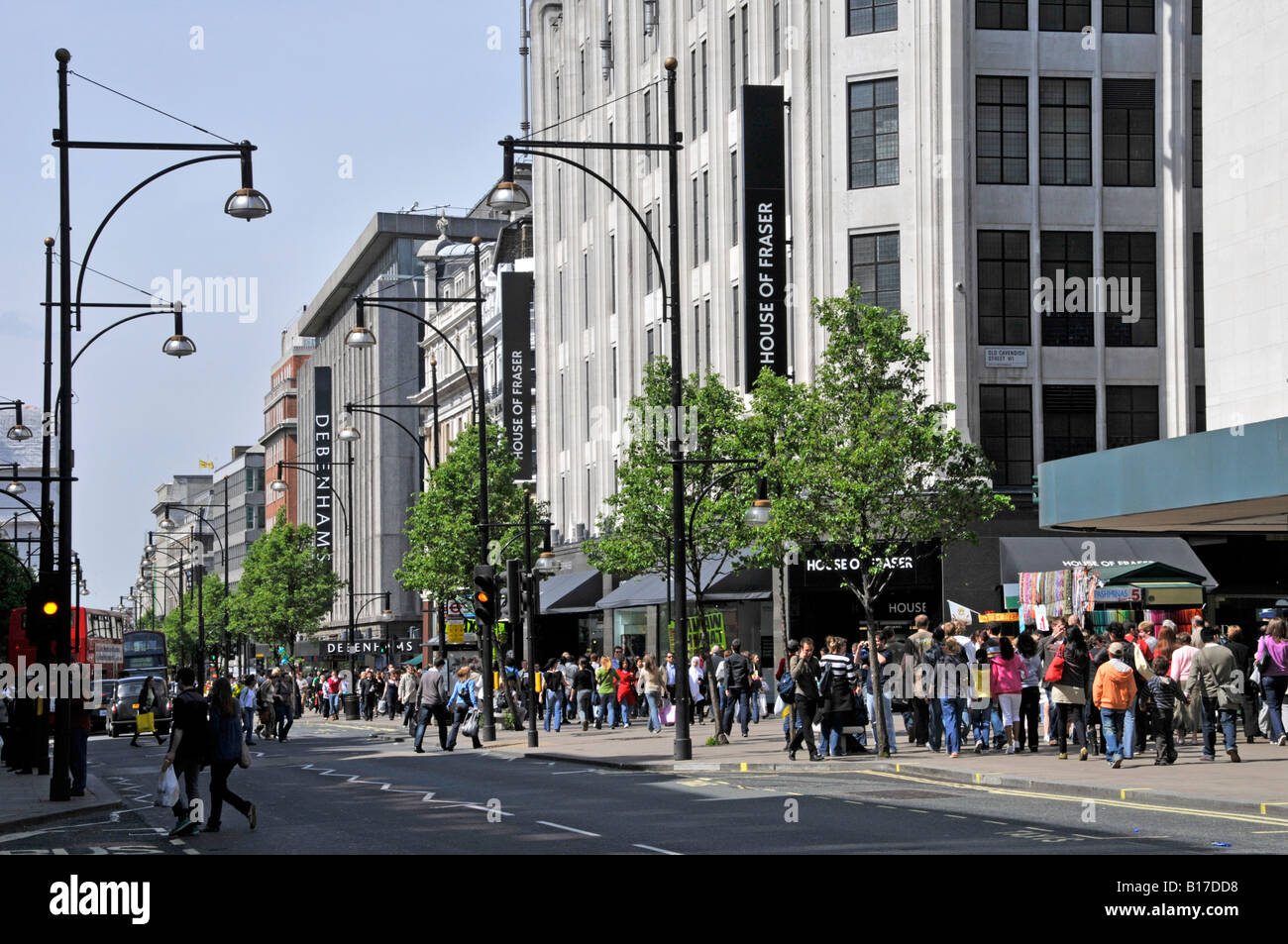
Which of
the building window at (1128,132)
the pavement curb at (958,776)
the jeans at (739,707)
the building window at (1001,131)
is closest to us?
the pavement curb at (958,776)

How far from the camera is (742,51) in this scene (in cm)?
4738

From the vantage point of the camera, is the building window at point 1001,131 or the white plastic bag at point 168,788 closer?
the white plastic bag at point 168,788

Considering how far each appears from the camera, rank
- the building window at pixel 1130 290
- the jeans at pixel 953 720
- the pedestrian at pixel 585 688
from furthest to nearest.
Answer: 1. the building window at pixel 1130 290
2. the pedestrian at pixel 585 688
3. the jeans at pixel 953 720

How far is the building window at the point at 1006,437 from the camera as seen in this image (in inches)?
1624

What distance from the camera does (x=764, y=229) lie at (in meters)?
43.1

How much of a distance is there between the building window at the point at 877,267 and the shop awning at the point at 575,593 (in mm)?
15776

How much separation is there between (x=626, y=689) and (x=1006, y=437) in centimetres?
1068

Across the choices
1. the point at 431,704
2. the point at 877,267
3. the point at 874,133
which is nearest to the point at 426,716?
the point at 431,704

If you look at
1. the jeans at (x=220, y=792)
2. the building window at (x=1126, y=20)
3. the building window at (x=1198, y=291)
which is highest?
the building window at (x=1126, y=20)

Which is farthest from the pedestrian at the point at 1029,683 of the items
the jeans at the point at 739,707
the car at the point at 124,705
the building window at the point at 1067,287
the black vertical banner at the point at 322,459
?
the black vertical banner at the point at 322,459

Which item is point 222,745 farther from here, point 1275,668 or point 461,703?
point 461,703

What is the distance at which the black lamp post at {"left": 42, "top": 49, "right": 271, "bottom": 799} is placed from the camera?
21.2 meters

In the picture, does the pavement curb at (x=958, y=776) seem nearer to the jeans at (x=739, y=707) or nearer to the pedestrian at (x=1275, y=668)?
the jeans at (x=739, y=707)

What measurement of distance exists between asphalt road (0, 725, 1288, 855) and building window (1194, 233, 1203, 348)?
22233mm
